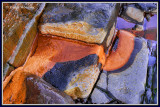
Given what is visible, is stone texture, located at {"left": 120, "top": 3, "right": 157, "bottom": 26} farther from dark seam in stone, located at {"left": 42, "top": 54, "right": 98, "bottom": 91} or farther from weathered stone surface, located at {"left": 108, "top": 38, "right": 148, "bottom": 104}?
dark seam in stone, located at {"left": 42, "top": 54, "right": 98, "bottom": 91}

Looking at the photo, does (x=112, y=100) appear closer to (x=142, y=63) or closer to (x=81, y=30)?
(x=142, y=63)

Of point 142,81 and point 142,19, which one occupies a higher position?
point 142,19

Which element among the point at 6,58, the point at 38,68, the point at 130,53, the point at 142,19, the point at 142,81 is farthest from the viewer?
the point at 142,19

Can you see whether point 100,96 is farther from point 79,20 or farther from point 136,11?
point 136,11

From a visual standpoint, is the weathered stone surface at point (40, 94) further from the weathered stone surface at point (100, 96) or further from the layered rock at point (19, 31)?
the weathered stone surface at point (100, 96)

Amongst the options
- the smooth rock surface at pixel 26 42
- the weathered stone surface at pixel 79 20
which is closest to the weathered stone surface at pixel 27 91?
the smooth rock surface at pixel 26 42

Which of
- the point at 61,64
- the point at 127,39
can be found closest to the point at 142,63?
the point at 127,39

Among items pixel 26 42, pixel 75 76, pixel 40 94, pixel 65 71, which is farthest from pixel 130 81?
pixel 26 42
